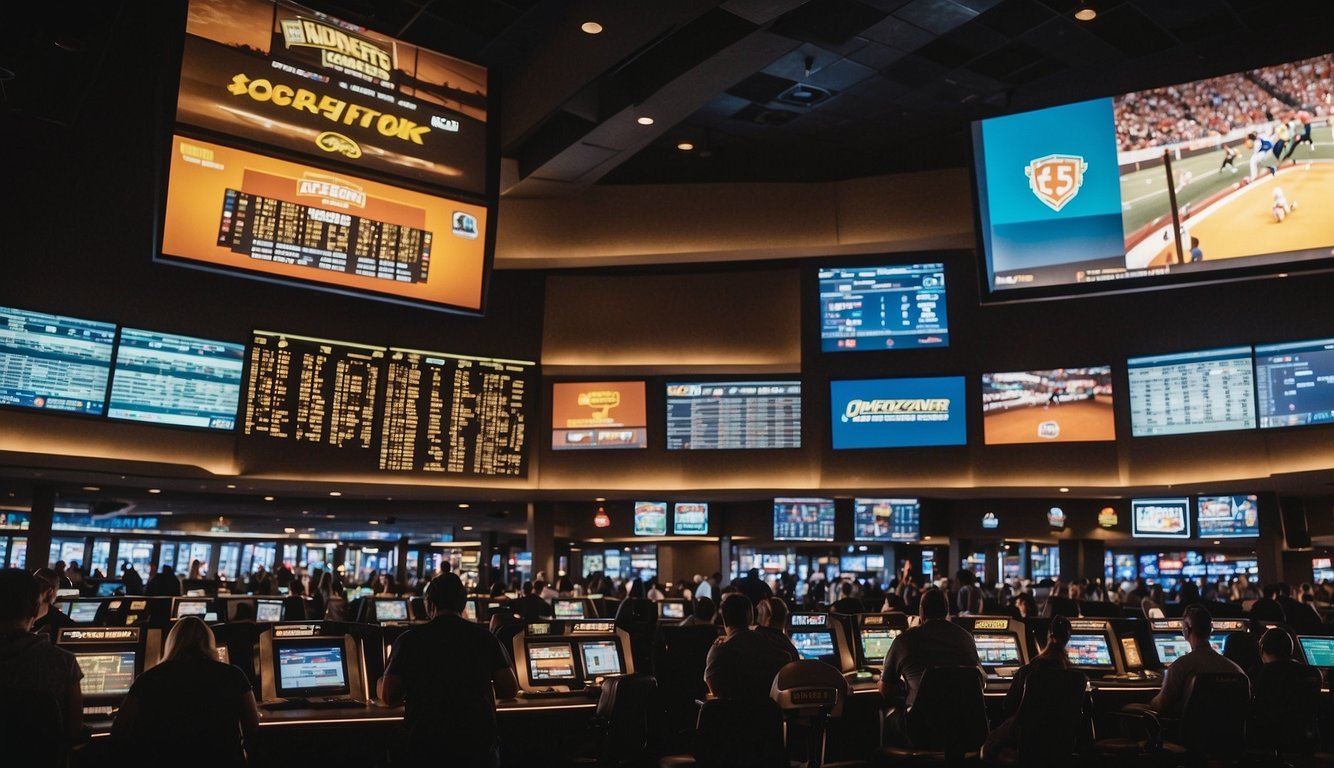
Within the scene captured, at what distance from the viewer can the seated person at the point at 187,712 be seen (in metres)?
3.86

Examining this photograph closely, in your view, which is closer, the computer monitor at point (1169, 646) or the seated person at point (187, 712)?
the seated person at point (187, 712)

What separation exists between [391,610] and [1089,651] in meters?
6.57

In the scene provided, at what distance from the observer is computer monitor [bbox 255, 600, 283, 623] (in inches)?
377

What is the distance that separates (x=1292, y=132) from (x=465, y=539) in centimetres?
2099

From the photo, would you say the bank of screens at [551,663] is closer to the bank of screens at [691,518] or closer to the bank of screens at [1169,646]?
the bank of screens at [1169,646]

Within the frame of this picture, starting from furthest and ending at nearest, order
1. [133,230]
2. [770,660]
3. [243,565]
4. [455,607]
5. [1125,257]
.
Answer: [243,565], [133,230], [1125,257], [770,660], [455,607]

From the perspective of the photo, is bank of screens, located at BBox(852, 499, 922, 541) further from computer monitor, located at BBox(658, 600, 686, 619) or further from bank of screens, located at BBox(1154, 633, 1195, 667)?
bank of screens, located at BBox(1154, 633, 1195, 667)

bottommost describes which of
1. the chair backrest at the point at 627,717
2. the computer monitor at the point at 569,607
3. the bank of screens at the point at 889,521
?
the chair backrest at the point at 627,717

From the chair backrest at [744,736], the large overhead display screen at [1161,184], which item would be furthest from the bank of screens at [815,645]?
the large overhead display screen at [1161,184]

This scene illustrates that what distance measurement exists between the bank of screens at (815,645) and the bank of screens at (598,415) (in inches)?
282

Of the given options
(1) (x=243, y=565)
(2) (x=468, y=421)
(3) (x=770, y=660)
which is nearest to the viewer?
(3) (x=770, y=660)

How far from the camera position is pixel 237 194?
376 inches

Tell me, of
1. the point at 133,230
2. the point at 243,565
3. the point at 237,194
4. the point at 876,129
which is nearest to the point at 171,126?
the point at 237,194

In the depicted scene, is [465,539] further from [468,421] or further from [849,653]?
[849,653]
